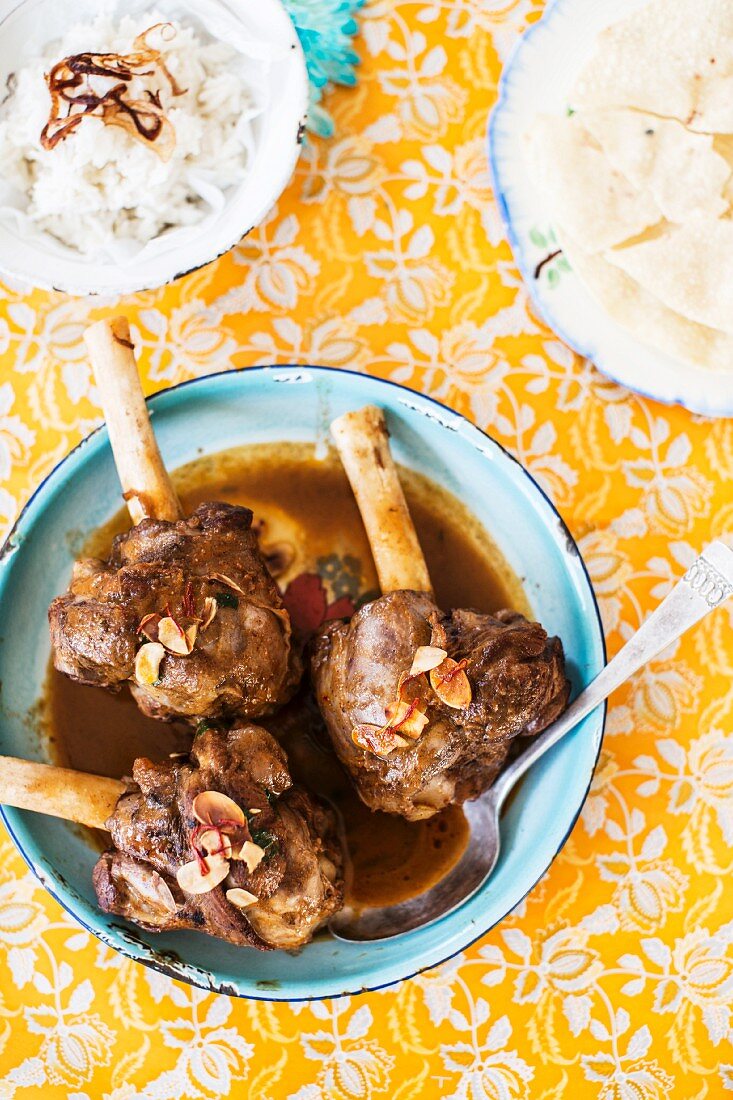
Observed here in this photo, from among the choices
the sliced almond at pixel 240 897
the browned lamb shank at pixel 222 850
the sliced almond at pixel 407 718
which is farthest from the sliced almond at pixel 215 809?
A: the sliced almond at pixel 407 718

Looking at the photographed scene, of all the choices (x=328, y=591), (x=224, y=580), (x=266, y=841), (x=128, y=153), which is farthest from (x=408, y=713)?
(x=128, y=153)

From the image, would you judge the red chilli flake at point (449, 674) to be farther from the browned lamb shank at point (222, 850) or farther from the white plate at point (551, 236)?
the white plate at point (551, 236)

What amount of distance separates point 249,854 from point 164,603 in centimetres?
62

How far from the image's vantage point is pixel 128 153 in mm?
Result: 2518

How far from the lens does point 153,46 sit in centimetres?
251

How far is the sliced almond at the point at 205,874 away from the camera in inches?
79.0

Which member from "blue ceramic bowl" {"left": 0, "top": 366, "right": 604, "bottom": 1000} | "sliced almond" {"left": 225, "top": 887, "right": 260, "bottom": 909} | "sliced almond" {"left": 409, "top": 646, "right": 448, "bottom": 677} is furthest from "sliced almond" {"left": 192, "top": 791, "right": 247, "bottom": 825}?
"blue ceramic bowl" {"left": 0, "top": 366, "right": 604, "bottom": 1000}

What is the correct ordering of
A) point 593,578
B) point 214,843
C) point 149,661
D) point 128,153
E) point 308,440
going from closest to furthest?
1. point 214,843
2. point 149,661
3. point 128,153
4. point 308,440
5. point 593,578

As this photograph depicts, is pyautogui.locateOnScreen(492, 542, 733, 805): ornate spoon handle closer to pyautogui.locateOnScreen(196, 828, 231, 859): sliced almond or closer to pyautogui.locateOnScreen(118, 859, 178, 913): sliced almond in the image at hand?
pyautogui.locateOnScreen(196, 828, 231, 859): sliced almond

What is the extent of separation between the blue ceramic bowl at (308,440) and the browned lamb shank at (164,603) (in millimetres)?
236

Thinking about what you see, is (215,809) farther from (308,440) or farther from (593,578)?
(593,578)

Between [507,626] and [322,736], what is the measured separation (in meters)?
0.68

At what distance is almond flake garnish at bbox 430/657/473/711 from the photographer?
2.11 m

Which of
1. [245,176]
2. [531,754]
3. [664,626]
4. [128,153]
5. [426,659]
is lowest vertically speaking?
[531,754]
